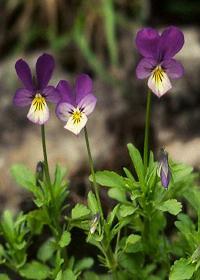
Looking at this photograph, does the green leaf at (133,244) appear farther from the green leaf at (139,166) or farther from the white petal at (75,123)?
the white petal at (75,123)

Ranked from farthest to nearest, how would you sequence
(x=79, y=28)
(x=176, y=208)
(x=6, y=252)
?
(x=79, y=28), (x=6, y=252), (x=176, y=208)

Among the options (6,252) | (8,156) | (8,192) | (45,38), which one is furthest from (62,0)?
(6,252)

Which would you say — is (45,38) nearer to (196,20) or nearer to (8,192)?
(196,20)

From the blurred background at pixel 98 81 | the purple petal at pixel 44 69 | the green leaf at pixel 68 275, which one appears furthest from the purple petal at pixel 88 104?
the blurred background at pixel 98 81

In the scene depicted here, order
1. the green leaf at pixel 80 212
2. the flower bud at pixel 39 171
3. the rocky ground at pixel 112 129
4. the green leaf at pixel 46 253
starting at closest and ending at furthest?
the green leaf at pixel 80 212 → the flower bud at pixel 39 171 → the green leaf at pixel 46 253 → the rocky ground at pixel 112 129

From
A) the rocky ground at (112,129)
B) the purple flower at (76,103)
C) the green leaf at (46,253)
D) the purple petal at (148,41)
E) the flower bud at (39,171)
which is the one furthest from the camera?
the rocky ground at (112,129)

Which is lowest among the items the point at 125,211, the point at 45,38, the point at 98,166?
the point at 98,166

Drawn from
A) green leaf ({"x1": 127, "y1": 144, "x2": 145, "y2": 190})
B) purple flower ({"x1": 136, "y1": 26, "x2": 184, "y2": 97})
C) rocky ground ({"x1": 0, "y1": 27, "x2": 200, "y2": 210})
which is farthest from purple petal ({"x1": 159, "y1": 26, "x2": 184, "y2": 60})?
rocky ground ({"x1": 0, "y1": 27, "x2": 200, "y2": 210})

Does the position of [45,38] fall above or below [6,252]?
above
